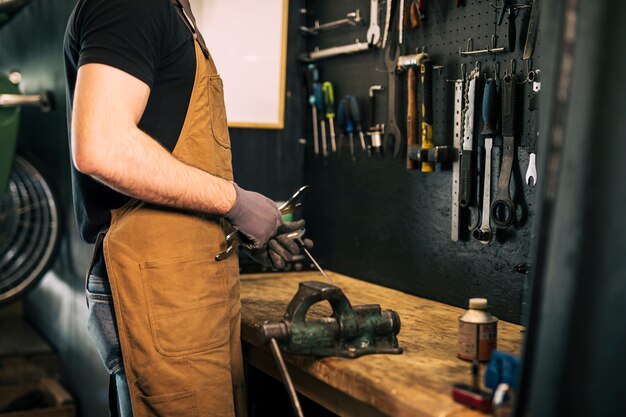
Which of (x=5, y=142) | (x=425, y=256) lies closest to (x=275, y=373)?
(x=425, y=256)

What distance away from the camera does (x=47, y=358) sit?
150 inches

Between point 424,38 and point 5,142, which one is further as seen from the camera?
point 5,142

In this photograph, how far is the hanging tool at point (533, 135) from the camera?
1935 mm

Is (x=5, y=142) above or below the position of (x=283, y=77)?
below

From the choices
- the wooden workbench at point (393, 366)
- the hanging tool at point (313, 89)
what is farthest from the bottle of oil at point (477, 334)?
the hanging tool at point (313, 89)

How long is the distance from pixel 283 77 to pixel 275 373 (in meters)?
1.41

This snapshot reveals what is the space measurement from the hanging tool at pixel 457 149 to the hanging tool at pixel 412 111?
0.58ft

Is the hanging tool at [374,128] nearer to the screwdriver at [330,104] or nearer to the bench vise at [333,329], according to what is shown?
the screwdriver at [330,104]

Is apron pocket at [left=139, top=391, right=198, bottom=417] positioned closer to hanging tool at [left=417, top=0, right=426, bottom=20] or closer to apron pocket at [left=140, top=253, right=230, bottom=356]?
apron pocket at [left=140, top=253, right=230, bottom=356]

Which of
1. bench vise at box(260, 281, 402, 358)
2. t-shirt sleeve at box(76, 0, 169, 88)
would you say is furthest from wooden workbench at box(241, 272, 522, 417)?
t-shirt sleeve at box(76, 0, 169, 88)

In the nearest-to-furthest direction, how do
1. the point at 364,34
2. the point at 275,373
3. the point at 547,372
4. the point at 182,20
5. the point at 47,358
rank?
the point at 547,372, the point at 182,20, the point at 275,373, the point at 364,34, the point at 47,358

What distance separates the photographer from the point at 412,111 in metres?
2.38

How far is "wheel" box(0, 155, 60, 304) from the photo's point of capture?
3.71 m

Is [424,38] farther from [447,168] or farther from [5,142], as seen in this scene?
[5,142]
